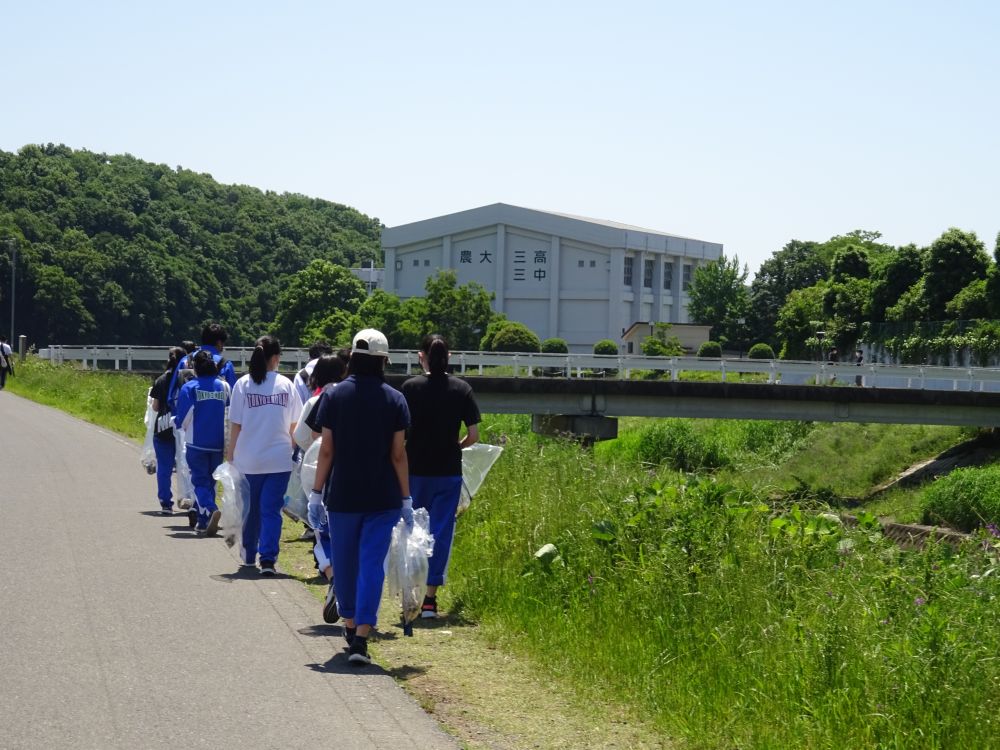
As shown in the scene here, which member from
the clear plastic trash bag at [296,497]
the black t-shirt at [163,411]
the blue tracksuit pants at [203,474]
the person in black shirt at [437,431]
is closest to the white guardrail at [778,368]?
the black t-shirt at [163,411]

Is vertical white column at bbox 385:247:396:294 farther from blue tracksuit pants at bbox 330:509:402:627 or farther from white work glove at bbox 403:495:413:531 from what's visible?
blue tracksuit pants at bbox 330:509:402:627

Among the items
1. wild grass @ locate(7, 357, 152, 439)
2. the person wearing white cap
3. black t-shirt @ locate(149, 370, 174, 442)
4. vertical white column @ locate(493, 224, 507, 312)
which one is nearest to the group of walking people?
the person wearing white cap

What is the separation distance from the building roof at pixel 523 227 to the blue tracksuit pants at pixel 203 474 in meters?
79.9

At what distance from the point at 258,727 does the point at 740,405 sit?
3416 centimetres

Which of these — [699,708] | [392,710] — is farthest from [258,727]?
[699,708]

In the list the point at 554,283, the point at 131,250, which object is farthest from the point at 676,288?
the point at 131,250

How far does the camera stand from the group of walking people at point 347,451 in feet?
24.2

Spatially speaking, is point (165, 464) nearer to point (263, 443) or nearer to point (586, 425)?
point (263, 443)

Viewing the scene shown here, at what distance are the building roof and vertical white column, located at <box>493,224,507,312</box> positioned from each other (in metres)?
0.80

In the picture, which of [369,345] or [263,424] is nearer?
[369,345]

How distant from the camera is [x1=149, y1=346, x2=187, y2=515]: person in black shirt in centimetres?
1371

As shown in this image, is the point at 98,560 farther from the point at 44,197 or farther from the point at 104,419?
the point at 44,197

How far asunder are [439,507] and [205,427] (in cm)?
406

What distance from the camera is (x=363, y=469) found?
7.36 meters
